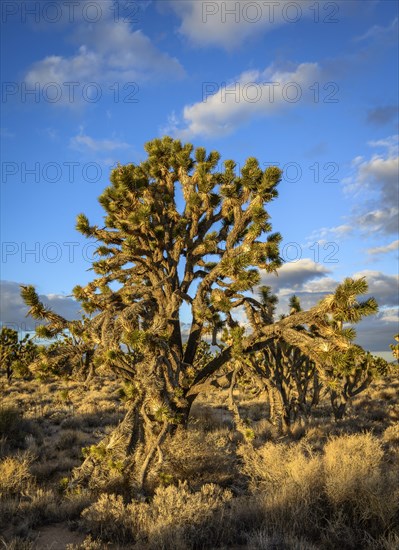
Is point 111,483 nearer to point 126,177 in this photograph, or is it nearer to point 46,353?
point 46,353

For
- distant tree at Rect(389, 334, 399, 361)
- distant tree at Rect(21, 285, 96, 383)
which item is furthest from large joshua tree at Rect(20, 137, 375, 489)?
distant tree at Rect(389, 334, 399, 361)

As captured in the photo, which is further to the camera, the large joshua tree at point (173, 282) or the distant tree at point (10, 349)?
the distant tree at point (10, 349)

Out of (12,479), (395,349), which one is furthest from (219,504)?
(395,349)

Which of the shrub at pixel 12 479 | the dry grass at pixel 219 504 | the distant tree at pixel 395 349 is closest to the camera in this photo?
the dry grass at pixel 219 504

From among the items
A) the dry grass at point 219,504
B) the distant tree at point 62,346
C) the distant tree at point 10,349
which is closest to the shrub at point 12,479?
the dry grass at point 219,504

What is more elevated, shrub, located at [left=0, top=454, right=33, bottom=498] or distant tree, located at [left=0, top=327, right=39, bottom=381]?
distant tree, located at [left=0, top=327, right=39, bottom=381]

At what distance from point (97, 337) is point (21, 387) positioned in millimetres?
24090

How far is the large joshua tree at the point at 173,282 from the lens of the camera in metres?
8.45

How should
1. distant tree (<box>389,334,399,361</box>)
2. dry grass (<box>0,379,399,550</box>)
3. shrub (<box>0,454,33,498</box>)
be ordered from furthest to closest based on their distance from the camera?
distant tree (<box>389,334,399,361</box>) < shrub (<box>0,454,33,498</box>) < dry grass (<box>0,379,399,550</box>)

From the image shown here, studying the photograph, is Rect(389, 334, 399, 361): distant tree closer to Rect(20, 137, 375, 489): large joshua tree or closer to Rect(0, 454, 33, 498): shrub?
Rect(20, 137, 375, 489): large joshua tree

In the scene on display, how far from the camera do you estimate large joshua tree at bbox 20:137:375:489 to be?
8445 millimetres

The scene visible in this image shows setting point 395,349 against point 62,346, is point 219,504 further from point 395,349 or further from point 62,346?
point 395,349

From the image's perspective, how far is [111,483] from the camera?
7.81 meters

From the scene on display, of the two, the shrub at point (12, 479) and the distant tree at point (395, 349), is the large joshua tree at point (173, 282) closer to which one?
the shrub at point (12, 479)
